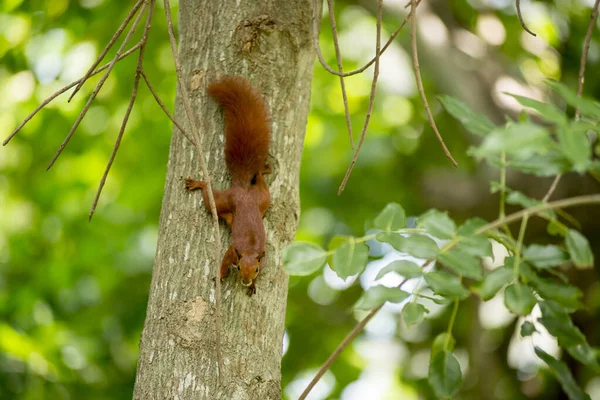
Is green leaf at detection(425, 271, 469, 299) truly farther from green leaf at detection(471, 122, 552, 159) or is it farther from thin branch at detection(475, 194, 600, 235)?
green leaf at detection(471, 122, 552, 159)

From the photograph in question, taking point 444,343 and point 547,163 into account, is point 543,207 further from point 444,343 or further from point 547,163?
point 444,343

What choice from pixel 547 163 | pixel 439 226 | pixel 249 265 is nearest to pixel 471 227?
pixel 439 226

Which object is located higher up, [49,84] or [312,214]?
[49,84]

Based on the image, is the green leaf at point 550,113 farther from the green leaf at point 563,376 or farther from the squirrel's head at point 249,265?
the squirrel's head at point 249,265

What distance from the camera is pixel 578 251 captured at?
3.57 feet

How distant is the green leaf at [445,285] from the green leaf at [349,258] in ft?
0.37

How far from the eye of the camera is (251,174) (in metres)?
1.62

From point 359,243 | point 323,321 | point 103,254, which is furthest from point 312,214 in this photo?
point 359,243

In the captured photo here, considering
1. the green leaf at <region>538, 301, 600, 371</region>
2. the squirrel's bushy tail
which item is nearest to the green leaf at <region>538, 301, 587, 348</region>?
the green leaf at <region>538, 301, 600, 371</region>

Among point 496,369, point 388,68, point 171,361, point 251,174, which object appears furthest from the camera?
point 388,68

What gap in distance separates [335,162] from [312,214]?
0.53 meters

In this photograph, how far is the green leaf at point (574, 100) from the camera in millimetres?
902

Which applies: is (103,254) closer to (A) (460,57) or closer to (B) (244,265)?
(A) (460,57)

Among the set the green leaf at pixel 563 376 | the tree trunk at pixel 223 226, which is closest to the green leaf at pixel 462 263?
the green leaf at pixel 563 376
